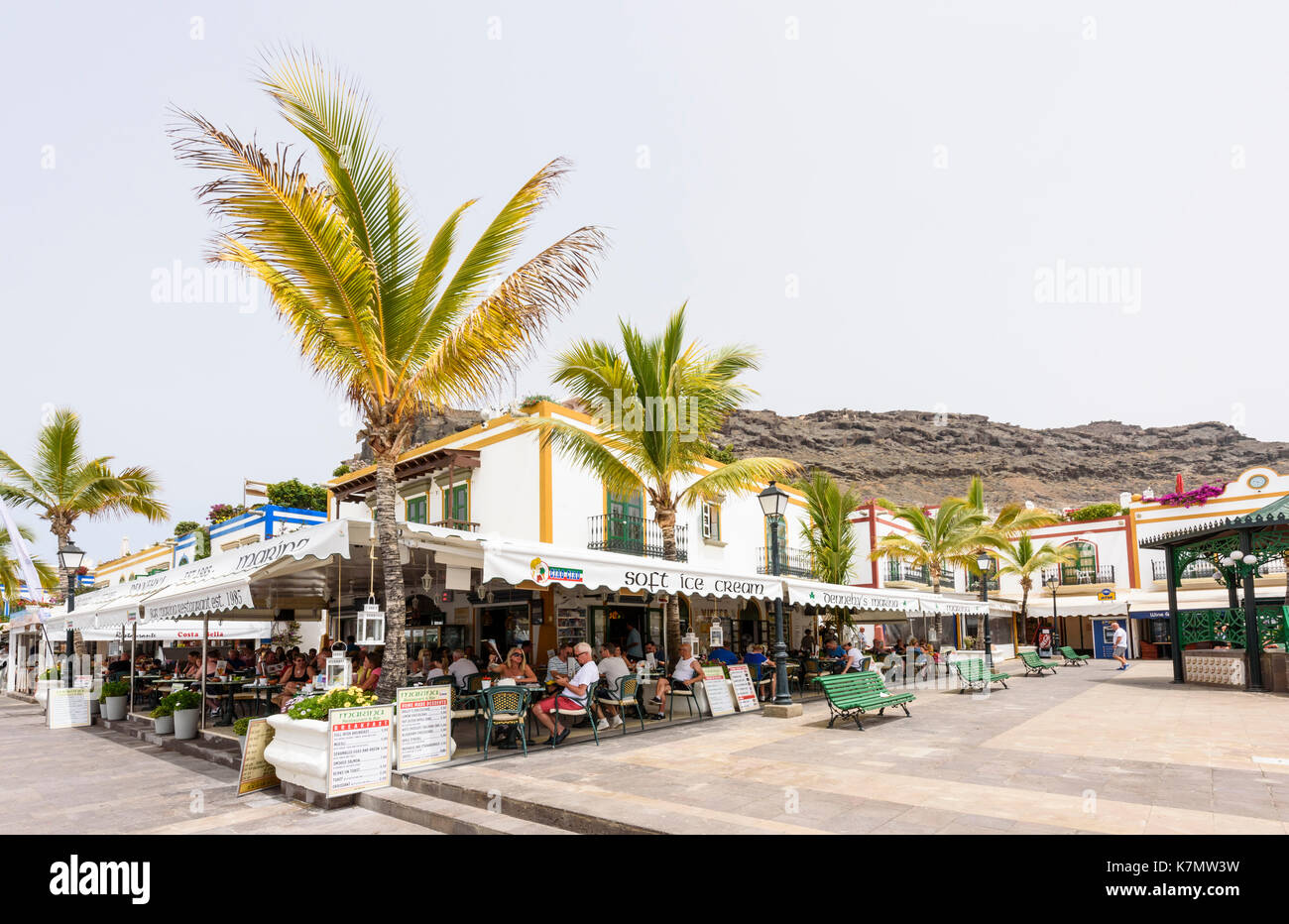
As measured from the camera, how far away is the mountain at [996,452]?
3703 inches

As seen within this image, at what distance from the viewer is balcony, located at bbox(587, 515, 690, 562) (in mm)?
18500

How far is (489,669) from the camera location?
10797 millimetres

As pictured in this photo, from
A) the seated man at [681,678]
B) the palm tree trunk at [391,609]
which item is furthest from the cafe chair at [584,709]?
the seated man at [681,678]

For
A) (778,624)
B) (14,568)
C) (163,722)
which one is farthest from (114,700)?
(14,568)

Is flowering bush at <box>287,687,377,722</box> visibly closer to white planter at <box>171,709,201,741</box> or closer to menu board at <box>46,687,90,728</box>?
white planter at <box>171,709,201,741</box>

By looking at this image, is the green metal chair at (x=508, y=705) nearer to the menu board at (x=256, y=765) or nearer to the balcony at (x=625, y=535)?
the menu board at (x=256, y=765)

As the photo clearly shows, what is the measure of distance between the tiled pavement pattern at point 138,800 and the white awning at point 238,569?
2.00 meters

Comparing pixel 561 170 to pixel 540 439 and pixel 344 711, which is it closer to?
pixel 344 711

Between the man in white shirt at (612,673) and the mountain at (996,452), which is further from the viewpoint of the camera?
the mountain at (996,452)

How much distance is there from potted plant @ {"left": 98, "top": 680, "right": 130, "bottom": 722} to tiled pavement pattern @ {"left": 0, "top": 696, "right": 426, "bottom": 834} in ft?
12.5

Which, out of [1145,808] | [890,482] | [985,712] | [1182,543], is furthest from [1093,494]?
[1145,808]

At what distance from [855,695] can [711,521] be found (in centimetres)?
1105
